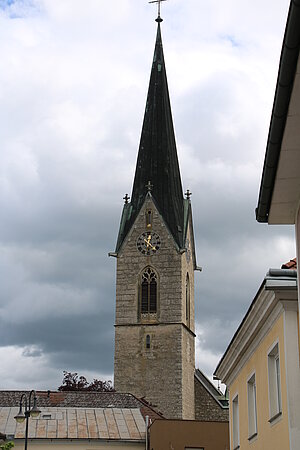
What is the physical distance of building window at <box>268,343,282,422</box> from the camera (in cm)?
1211

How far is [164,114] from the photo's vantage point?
62031 millimetres

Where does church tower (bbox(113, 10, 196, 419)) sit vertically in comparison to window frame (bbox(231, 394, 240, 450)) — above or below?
above

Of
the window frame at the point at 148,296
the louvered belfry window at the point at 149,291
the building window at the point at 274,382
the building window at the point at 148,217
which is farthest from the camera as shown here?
the building window at the point at 148,217

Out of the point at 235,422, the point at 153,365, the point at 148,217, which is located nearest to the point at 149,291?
the point at 153,365

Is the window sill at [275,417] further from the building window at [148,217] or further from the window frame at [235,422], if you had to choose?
the building window at [148,217]

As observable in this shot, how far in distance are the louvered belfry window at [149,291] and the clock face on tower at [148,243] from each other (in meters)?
1.29

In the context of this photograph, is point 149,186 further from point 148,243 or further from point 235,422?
point 235,422

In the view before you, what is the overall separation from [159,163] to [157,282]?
9.48m

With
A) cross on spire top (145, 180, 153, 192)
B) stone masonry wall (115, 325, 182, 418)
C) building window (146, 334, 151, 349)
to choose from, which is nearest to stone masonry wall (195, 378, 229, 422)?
stone masonry wall (115, 325, 182, 418)

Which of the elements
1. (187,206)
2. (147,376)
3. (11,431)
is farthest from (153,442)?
(187,206)

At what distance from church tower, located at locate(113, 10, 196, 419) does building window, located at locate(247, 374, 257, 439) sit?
124 ft

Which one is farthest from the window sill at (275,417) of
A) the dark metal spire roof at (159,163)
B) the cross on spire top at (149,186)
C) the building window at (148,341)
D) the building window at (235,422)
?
the cross on spire top at (149,186)

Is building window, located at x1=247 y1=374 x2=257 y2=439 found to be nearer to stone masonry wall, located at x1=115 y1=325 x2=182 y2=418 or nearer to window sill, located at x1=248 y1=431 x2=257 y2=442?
window sill, located at x1=248 y1=431 x2=257 y2=442

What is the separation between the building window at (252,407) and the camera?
14614 mm
